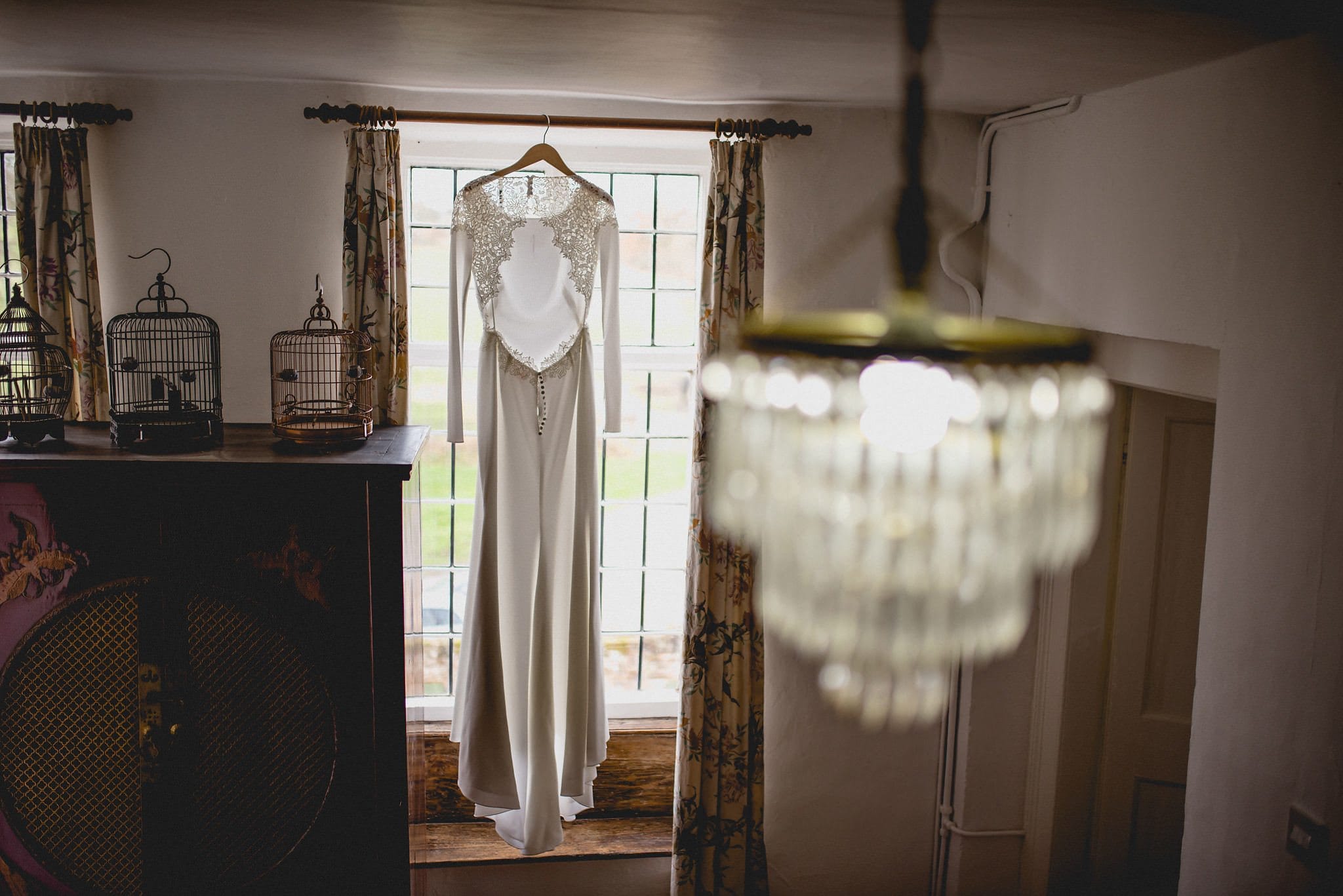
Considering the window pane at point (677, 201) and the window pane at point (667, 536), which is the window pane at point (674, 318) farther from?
the window pane at point (667, 536)

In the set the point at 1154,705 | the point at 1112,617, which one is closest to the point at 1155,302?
the point at 1112,617

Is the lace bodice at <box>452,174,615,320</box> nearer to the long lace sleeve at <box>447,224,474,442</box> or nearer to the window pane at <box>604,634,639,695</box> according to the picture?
the long lace sleeve at <box>447,224,474,442</box>

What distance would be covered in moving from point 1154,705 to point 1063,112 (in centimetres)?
200

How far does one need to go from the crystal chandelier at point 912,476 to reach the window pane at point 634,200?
276 centimetres

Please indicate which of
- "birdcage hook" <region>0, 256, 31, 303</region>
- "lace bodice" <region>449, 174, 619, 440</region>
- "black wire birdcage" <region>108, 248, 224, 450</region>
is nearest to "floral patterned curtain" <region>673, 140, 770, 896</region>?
"lace bodice" <region>449, 174, 619, 440</region>

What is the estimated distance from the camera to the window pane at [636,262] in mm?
3691

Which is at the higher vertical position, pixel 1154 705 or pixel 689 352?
pixel 689 352

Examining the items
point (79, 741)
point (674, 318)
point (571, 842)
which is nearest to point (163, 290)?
point (79, 741)

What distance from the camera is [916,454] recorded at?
2.97 ft

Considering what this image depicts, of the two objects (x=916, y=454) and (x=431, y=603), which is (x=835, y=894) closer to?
(x=431, y=603)

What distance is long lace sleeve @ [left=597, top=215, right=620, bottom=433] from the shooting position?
123 inches

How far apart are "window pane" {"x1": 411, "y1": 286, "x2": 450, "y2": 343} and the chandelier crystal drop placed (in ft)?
9.31

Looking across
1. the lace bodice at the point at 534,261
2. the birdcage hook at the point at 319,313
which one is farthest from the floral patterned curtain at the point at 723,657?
the birdcage hook at the point at 319,313

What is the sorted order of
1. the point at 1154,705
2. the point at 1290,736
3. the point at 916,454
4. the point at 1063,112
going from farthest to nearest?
the point at 1154,705 < the point at 1063,112 < the point at 1290,736 < the point at 916,454
